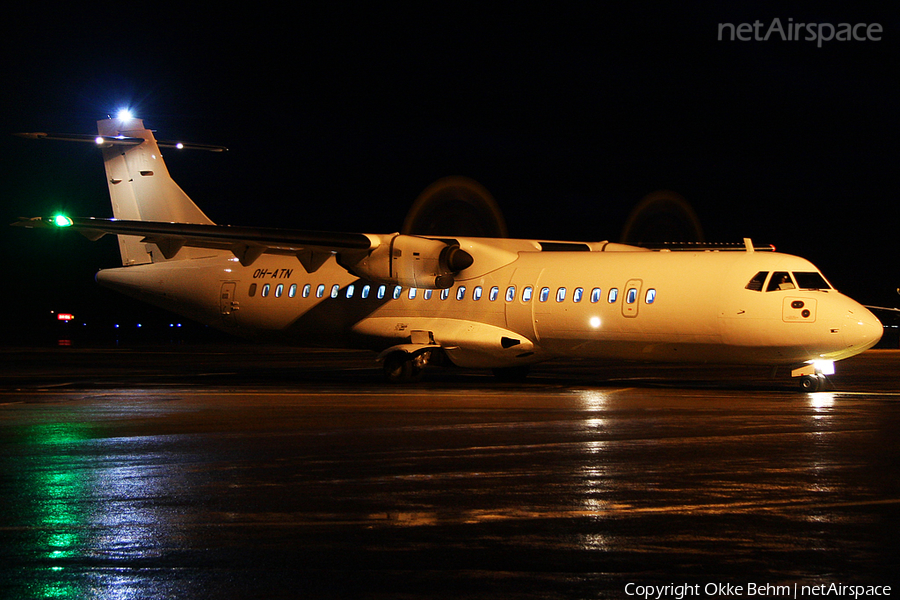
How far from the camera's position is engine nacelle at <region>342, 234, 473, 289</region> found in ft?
76.1

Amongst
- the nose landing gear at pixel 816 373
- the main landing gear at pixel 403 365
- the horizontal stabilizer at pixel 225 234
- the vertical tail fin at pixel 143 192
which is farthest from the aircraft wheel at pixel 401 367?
the vertical tail fin at pixel 143 192

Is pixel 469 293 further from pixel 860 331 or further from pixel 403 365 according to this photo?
pixel 860 331

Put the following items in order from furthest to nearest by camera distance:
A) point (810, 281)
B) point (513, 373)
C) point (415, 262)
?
point (513, 373), point (415, 262), point (810, 281)

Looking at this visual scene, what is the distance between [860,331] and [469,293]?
895 cm

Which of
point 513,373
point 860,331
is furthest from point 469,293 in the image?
point 860,331

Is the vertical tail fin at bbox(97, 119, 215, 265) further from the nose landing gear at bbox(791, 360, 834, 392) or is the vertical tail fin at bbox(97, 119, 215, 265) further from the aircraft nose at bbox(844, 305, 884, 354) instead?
the aircraft nose at bbox(844, 305, 884, 354)

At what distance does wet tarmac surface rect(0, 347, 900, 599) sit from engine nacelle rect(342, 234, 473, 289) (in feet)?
18.6

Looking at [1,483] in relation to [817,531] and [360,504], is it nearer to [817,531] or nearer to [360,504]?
[360,504]

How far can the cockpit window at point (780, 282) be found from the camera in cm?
1964

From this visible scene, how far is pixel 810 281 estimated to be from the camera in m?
19.7

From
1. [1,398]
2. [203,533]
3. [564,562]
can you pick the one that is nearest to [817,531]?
[564,562]

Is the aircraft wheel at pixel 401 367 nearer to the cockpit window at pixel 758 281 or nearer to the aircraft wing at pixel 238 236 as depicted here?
the aircraft wing at pixel 238 236

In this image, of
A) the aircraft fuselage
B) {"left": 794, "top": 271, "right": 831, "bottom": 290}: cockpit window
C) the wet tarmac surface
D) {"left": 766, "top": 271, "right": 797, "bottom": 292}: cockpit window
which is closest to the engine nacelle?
the aircraft fuselage

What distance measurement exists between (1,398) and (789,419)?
47.0 feet
